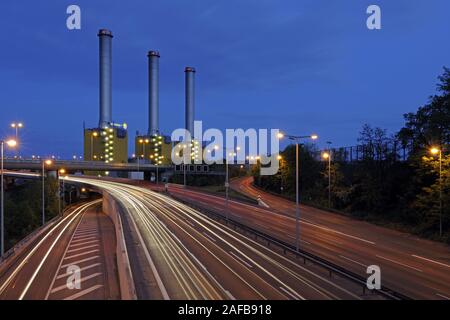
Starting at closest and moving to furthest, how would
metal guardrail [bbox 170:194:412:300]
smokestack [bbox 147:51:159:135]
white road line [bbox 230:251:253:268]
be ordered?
metal guardrail [bbox 170:194:412:300], white road line [bbox 230:251:253:268], smokestack [bbox 147:51:159:135]

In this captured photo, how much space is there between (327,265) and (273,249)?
8519 millimetres

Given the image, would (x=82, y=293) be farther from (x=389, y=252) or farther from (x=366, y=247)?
(x=389, y=252)

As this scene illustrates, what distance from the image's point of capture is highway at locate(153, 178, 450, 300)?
23484 mm

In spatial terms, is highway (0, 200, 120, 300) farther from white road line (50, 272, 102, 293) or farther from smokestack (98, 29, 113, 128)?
smokestack (98, 29, 113, 128)

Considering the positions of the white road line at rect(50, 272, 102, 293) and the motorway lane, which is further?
the white road line at rect(50, 272, 102, 293)

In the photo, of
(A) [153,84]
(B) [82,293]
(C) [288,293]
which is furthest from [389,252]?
(A) [153,84]

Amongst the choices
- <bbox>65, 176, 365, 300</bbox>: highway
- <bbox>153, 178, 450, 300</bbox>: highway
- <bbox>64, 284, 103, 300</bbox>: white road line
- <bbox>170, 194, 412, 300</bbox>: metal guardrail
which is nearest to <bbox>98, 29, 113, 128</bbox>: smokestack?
<bbox>153, 178, 450, 300</bbox>: highway

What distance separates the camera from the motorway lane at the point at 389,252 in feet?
75.6

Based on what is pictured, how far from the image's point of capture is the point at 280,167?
87.4m

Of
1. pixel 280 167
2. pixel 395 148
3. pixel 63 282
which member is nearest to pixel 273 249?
pixel 63 282

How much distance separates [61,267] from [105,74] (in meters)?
155

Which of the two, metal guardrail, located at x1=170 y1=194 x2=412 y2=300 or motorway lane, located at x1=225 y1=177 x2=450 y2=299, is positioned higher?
metal guardrail, located at x1=170 y1=194 x2=412 y2=300

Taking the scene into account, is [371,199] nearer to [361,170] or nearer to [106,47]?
[361,170]

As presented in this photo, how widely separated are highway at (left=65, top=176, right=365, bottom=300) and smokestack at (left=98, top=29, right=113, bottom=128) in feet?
466
